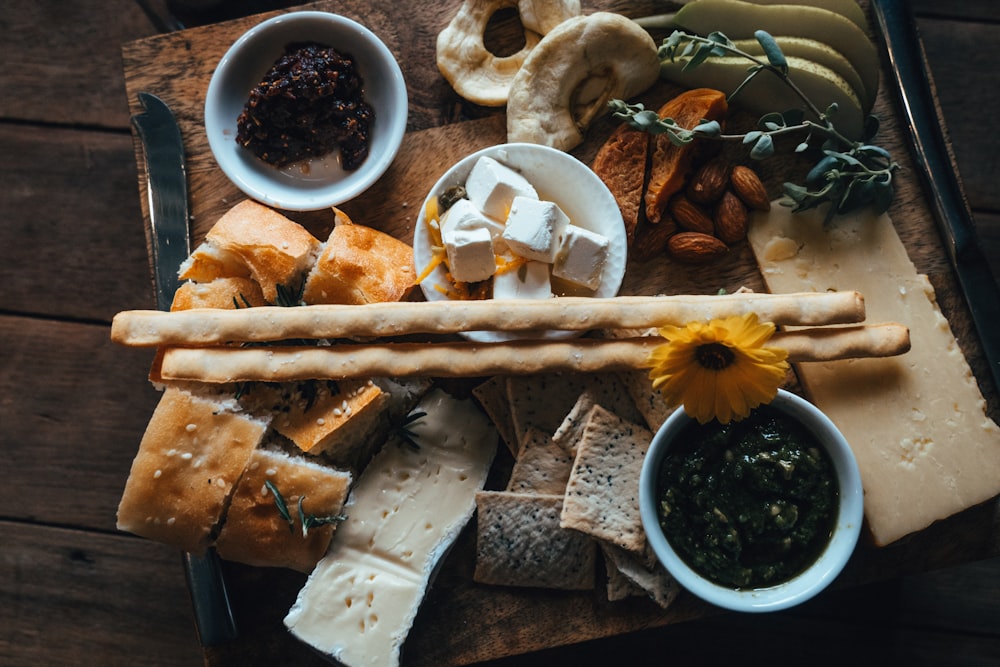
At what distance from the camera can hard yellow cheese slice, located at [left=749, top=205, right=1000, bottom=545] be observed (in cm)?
186

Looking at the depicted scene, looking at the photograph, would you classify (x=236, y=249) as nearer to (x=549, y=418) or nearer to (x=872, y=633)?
(x=549, y=418)

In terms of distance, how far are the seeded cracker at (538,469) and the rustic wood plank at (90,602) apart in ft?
3.99

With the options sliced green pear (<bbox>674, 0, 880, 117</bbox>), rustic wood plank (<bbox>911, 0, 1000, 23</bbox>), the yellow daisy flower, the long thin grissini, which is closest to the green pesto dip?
the yellow daisy flower

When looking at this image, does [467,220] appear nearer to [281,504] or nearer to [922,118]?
[281,504]

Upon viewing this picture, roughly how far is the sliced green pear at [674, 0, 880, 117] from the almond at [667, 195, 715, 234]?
17.6 inches

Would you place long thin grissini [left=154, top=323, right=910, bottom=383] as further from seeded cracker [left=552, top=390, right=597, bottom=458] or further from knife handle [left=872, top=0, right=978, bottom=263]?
knife handle [left=872, top=0, right=978, bottom=263]

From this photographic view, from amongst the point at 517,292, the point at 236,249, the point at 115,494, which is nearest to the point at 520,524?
the point at 517,292

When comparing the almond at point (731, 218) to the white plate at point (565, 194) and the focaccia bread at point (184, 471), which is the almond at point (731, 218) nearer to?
the white plate at point (565, 194)

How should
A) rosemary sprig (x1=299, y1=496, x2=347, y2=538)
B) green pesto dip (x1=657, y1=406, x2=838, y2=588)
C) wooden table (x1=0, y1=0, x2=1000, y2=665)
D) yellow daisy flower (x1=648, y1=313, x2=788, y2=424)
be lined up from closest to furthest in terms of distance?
yellow daisy flower (x1=648, y1=313, x2=788, y2=424)
green pesto dip (x1=657, y1=406, x2=838, y2=588)
rosemary sprig (x1=299, y1=496, x2=347, y2=538)
wooden table (x1=0, y1=0, x2=1000, y2=665)

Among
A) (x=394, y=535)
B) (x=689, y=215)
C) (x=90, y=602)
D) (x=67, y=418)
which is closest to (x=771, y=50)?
(x=689, y=215)

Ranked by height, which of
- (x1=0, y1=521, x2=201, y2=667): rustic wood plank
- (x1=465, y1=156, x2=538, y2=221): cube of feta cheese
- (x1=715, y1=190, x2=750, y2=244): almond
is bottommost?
(x1=0, y1=521, x2=201, y2=667): rustic wood plank

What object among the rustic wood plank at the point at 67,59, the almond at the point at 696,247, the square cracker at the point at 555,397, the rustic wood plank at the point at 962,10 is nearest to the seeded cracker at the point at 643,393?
the square cracker at the point at 555,397

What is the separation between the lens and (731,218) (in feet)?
6.41

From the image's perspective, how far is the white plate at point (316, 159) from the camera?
1.94 meters
